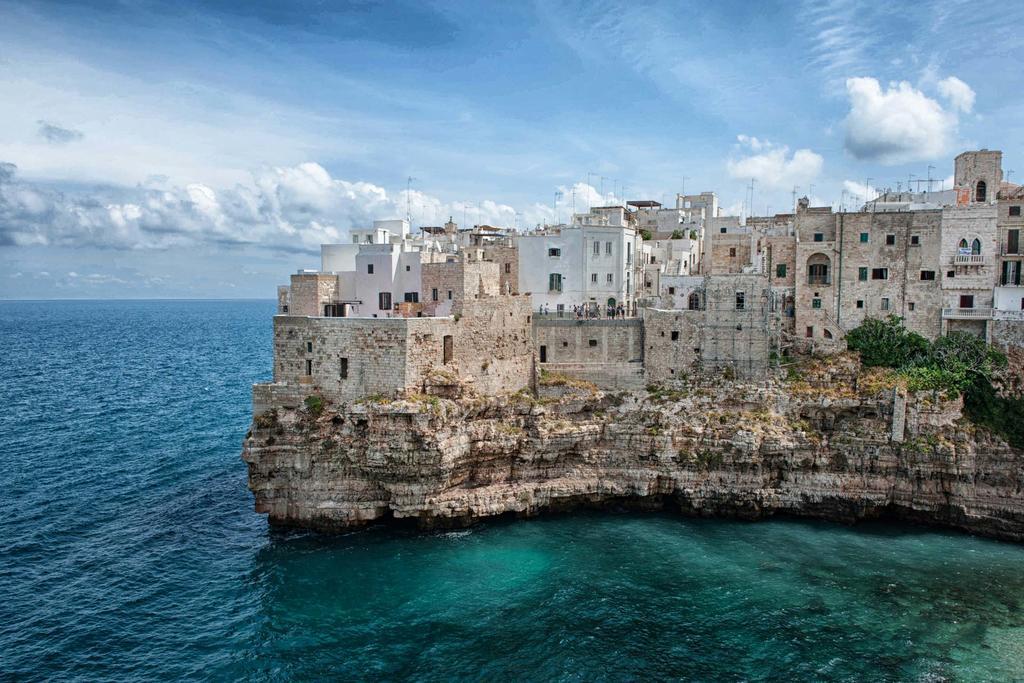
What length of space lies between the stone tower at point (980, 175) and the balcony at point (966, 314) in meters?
7.68

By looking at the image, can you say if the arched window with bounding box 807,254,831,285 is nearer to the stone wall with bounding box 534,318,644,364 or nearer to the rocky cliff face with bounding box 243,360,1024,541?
the rocky cliff face with bounding box 243,360,1024,541

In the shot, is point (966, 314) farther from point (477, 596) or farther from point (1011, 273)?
point (477, 596)

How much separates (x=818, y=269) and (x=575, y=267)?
16.1 m

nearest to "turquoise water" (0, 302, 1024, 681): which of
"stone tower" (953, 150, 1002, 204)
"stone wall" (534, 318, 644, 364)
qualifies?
"stone wall" (534, 318, 644, 364)

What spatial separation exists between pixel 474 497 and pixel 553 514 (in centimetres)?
481

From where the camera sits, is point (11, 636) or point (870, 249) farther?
point (870, 249)

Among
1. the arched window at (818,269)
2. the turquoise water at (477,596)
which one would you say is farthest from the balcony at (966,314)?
the turquoise water at (477,596)

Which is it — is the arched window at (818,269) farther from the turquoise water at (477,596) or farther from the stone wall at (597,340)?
the turquoise water at (477,596)

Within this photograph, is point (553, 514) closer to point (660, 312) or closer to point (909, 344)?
point (660, 312)

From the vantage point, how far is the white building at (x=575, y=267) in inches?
2036

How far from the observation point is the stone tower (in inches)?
1829

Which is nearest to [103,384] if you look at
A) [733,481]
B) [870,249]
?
[733,481]

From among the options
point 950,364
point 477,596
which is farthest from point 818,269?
point 477,596

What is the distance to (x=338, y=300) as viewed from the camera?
44.1m
